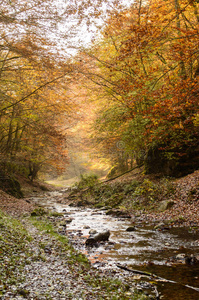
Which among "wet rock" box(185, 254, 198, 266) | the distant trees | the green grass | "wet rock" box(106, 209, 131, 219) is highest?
the distant trees

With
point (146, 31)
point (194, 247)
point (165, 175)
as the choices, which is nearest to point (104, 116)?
point (165, 175)

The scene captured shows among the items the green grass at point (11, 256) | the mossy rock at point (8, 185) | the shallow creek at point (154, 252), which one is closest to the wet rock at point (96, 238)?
the shallow creek at point (154, 252)

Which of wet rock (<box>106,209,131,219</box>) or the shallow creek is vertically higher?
the shallow creek

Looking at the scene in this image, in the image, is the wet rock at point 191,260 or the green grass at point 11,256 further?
the wet rock at point 191,260

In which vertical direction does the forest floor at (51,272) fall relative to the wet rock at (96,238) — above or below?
above

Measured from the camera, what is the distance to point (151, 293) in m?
3.81

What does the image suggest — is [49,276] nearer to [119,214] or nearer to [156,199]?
[119,214]

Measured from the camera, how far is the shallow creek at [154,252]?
408 cm

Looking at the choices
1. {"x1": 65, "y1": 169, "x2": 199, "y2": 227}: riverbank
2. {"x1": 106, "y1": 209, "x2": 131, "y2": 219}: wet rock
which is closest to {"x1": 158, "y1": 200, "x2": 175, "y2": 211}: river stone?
{"x1": 65, "y1": 169, "x2": 199, "y2": 227}: riverbank

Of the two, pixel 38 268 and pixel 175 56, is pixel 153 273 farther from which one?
pixel 175 56

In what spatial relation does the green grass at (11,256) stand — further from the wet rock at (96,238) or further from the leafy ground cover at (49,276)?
the wet rock at (96,238)

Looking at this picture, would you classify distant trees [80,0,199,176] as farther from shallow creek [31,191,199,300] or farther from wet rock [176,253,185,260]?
wet rock [176,253,185,260]

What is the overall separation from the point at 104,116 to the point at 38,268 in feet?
35.4

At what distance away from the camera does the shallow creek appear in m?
4.08
